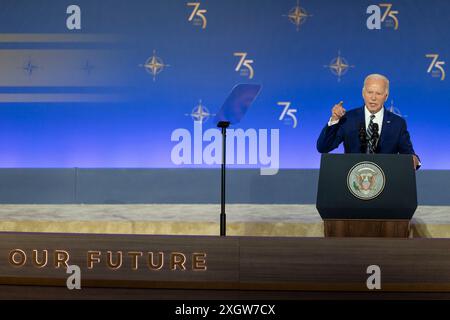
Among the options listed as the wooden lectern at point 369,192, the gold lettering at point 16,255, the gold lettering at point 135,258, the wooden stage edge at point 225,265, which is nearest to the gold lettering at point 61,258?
the wooden stage edge at point 225,265

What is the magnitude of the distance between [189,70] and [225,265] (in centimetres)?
281

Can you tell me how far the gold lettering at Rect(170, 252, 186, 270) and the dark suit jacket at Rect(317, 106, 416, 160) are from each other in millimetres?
1059

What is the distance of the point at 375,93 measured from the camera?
3.15m

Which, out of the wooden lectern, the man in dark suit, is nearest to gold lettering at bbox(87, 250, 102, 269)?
the wooden lectern

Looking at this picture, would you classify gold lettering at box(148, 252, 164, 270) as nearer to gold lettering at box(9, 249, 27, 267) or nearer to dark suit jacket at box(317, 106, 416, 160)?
gold lettering at box(9, 249, 27, 267)

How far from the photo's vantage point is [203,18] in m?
5.13

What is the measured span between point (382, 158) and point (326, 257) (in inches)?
A: 18.5

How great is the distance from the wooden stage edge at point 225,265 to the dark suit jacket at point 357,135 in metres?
0.77

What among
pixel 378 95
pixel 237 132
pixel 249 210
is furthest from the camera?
pixel 237 132

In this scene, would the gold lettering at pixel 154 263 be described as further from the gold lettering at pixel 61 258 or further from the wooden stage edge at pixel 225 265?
the gold lettering at pixel 61 258

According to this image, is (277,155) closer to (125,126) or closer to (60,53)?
(125,126)

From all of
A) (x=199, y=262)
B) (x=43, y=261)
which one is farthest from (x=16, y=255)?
(x=199, y=262)

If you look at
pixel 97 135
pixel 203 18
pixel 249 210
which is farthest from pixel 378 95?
pixel 97 135

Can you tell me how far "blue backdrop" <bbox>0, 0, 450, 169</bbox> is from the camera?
5.08m
